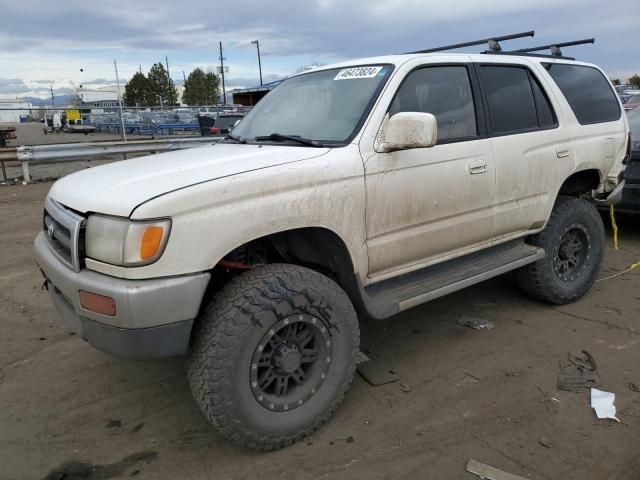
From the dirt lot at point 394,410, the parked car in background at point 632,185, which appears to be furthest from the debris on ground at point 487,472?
the parked car in background at point 632,185

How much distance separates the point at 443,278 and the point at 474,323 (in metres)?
0.97

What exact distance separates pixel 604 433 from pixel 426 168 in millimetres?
1744

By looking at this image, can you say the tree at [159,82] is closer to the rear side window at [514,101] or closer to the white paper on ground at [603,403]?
the rear side window at [514,101]

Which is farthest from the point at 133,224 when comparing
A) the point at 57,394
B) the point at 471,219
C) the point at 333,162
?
the point at 471,219

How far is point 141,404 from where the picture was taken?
3.21m

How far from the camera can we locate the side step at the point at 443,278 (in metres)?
3.18

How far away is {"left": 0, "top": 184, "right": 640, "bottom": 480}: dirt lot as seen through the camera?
2643 mm

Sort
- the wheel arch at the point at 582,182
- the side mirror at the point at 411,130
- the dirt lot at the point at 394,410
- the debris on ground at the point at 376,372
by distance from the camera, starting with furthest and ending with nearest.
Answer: the wheel arch at the point at 582,182, the debris on ground at the point at 376,372, the side mirror at the point at 411,130, the dirt lot at the point at 394,410

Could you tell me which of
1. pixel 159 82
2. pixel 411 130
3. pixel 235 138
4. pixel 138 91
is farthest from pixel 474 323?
pixel 138 91

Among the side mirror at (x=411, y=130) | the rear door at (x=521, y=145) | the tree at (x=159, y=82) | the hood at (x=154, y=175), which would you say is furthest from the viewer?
the tree at (x=159, y=82)

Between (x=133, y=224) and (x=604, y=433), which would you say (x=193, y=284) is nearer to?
(x=133, y=224)

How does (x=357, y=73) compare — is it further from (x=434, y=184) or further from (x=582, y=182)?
(x=582, y=182)

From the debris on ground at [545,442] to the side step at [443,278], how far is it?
0.99 meters

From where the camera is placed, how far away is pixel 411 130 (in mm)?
2871
